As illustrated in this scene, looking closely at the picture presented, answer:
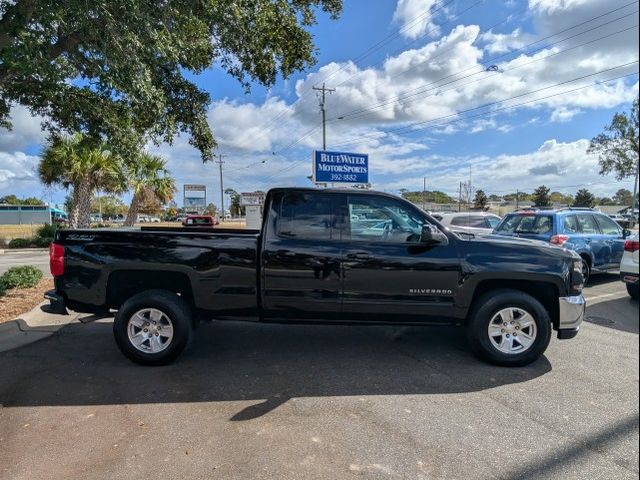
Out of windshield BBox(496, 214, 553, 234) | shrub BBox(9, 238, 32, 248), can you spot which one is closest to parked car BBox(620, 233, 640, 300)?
windshield BBox(496, 214, 553, 234)

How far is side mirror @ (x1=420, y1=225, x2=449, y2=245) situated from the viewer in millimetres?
4613

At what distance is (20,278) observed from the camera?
8.31 meters

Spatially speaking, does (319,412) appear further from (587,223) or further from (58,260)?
→ (587,223)

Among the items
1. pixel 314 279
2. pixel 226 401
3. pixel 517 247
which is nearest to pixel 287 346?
pixel 314 279

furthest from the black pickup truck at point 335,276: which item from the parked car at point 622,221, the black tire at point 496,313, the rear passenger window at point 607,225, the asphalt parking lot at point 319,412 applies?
the rear passenger window at point 607,225

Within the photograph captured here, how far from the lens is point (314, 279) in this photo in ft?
15.7

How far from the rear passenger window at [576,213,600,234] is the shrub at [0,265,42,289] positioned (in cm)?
1110

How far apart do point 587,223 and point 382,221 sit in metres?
7.07

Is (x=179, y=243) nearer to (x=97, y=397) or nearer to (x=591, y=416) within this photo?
(x=97, y=397)

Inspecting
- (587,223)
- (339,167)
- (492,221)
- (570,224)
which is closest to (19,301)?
(570,224)

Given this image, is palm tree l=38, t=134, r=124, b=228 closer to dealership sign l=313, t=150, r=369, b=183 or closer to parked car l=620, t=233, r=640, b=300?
dealership sign l=313, t=150, r=369, b=183

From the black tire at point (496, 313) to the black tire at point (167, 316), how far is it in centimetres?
309

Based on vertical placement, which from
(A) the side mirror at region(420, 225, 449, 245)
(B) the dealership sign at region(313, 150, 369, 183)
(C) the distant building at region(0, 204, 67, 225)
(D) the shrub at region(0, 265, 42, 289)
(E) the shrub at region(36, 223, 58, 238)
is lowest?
(D) the shrub at region(0, 265, 42, 289)

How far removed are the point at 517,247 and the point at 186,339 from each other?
3.64 m
